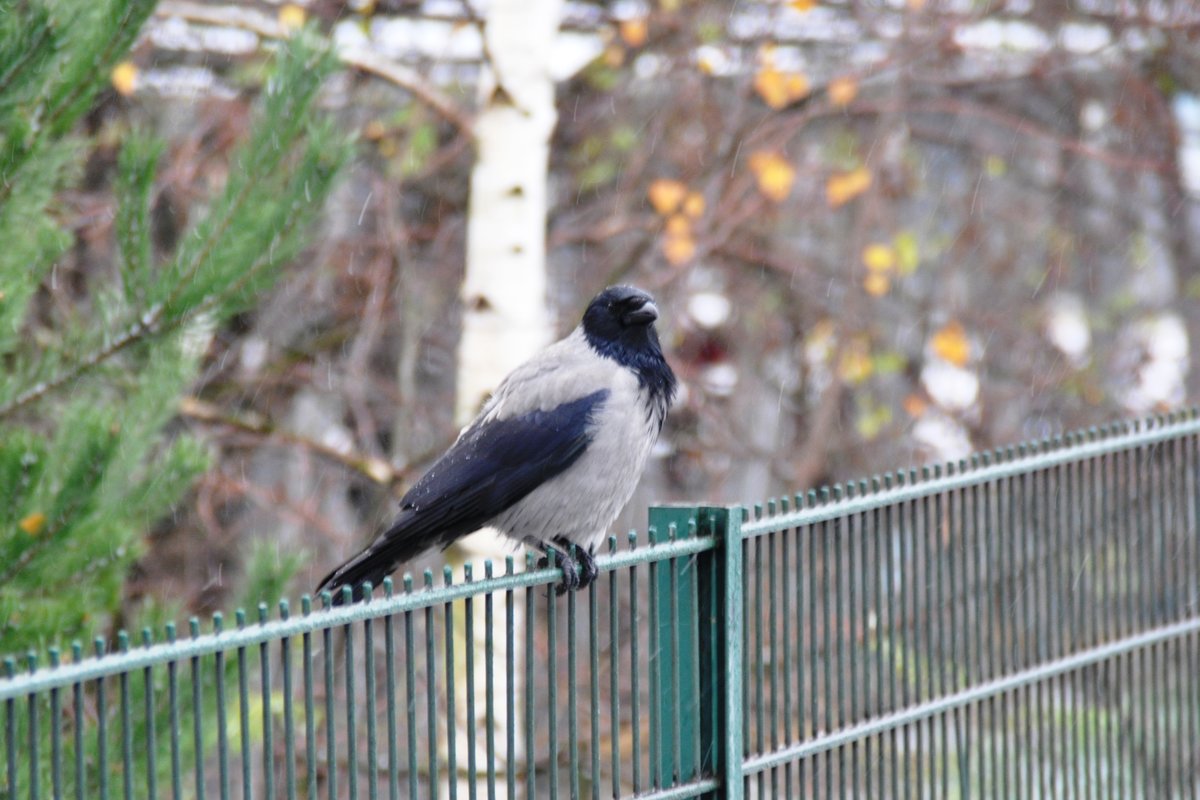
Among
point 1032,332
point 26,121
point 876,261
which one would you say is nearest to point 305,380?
point 876,261

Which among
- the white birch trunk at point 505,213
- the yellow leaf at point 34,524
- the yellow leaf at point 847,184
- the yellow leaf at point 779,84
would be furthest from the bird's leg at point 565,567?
the yellow leaf at point 847,184

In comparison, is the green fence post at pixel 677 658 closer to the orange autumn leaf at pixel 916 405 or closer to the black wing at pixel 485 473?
the black wing at pixel 485 473

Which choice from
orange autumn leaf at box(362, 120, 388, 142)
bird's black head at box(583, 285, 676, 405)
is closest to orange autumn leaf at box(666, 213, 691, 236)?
orange autumn leaf at box(362, 120, 388, 142)

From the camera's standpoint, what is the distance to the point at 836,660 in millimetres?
3748

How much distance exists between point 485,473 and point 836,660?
42.4 inches

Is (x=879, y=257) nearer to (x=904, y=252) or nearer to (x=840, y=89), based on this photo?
(x=904, y=252)

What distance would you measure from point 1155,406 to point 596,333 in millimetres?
6231

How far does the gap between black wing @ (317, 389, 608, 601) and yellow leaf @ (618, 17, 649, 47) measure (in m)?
3.71

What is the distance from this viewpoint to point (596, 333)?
485 centimetres

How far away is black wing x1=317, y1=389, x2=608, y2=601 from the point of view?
4.05 meters

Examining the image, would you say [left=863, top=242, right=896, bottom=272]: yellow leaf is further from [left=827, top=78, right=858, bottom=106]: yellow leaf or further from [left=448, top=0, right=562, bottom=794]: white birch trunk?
[left=448, top=0, right=562, bottom=794]: white birch trunk

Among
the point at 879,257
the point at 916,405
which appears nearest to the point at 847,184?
the point at 879,257

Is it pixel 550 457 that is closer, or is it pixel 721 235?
pixel 550 457

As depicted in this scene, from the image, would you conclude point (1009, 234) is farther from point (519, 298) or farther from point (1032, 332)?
point (519, 298)
